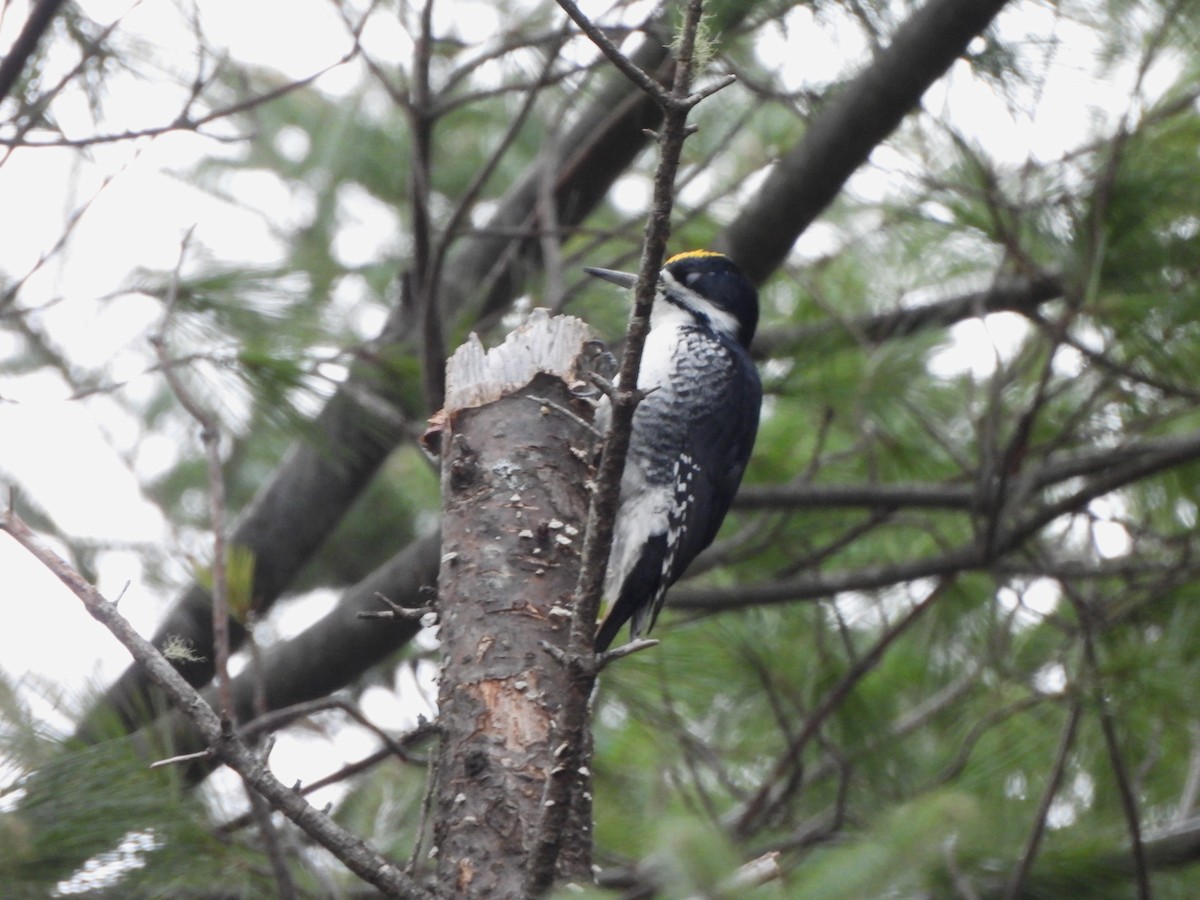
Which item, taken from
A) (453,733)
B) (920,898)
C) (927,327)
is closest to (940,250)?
(927,327)

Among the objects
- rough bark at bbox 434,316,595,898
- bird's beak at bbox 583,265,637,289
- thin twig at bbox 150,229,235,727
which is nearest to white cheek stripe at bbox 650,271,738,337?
bird's beak at bbox 583,265,637,289

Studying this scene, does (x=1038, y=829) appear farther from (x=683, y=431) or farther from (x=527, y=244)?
(x=527, y=244)

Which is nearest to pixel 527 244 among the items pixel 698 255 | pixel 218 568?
pixel 698 255

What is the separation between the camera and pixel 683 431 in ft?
10.5

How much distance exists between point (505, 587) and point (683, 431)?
1.09 m

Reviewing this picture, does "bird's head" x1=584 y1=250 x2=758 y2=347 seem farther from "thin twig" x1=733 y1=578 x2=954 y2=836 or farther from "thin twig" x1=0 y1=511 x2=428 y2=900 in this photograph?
"thin twig" x1=0 y1=511 x2=428 y2=900

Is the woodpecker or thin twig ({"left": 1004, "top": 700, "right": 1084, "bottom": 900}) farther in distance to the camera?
thin twig ({"left": 1004, "top": 700, "right": 1084, "bottom": 900})

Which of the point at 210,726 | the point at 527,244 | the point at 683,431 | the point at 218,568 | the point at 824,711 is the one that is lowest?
the point at 210,726

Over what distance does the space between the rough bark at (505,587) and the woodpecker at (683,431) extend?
0.47 metres

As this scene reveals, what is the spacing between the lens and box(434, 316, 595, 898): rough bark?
1967 millimetres

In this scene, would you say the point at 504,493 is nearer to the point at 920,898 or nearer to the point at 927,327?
the point at 920,898

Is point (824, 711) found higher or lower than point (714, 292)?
lower

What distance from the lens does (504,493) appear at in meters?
2.31

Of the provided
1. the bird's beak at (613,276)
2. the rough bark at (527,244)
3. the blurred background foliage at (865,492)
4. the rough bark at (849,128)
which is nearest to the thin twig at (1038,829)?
the blurred background foliage at (865,492)
